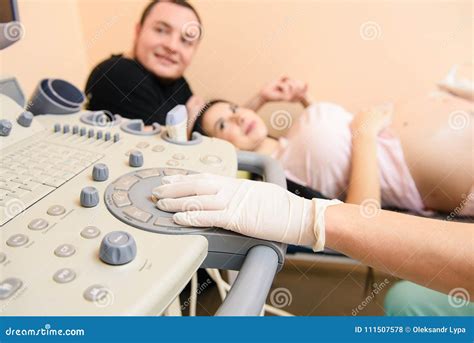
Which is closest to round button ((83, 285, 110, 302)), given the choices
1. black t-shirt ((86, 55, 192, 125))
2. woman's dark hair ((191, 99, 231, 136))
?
black t-shirt ((86, 55, 192, 125))

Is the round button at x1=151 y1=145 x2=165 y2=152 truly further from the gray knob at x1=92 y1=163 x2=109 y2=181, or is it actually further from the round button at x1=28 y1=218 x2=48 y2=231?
the round button at x1=28 y1=218 x2=48 y2=231

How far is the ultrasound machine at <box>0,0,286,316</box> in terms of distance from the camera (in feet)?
1.32

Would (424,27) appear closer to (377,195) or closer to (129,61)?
(377,195)

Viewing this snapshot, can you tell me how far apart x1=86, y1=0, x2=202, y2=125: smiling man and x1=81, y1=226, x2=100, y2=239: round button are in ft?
3.15

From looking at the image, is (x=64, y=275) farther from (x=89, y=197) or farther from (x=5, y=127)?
(x=5, y=127)

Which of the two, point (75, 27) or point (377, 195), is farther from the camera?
point (75, 27)

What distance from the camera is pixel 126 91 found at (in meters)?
1.45

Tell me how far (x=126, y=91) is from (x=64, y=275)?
1.14 meters

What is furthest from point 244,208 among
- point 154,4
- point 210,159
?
point 154,4

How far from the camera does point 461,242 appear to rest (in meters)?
Result: 0.58

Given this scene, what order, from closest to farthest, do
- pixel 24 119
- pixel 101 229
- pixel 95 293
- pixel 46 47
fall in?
pixel 95 293, pixel 101 229, pixel 24 119, pixel 46 47

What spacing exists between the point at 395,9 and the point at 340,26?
23 centimetres

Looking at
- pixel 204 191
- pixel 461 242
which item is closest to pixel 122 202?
pixel 204 191

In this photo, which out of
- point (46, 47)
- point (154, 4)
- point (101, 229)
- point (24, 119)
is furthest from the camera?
point (154, 4)
